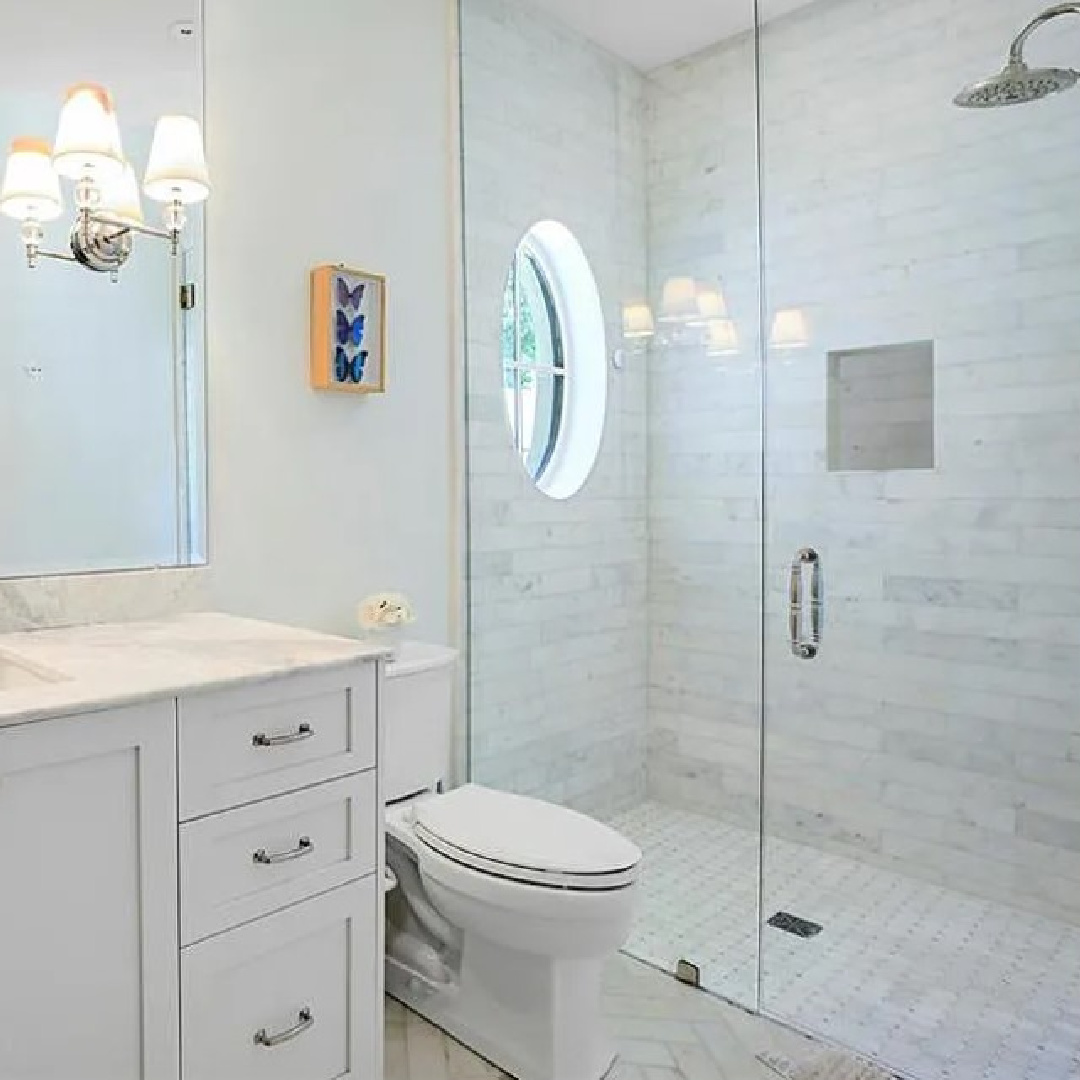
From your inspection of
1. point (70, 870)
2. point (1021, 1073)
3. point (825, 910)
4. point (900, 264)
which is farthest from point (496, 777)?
point (900, 264)

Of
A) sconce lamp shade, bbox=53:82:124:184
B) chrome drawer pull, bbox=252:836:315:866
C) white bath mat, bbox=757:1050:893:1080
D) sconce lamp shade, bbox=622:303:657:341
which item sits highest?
sconce lamp shade, bbox=53:82:124:184

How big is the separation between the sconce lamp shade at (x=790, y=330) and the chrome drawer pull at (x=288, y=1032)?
219cm

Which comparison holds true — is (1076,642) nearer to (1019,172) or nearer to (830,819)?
(830,819)

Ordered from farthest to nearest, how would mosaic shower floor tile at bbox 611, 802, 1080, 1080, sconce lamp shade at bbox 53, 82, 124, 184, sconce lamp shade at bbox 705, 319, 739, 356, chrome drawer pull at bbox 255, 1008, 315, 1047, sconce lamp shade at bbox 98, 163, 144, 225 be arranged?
sconce lamp shade at bbox 705, 319, 739, 356
mosaic shower floor tile at bbox 611, 802, 1080, 1080
sconce lamp shade at bbox 98, 163, 144, 225
sconce lamp shade at bbox 53, 82, 124, 184
chrome drawer pull at bbox 255, 1008, 315, 1047

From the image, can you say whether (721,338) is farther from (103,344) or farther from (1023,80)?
(103,344)

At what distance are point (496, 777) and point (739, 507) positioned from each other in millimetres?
1103

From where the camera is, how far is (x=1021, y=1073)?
1.84 metres

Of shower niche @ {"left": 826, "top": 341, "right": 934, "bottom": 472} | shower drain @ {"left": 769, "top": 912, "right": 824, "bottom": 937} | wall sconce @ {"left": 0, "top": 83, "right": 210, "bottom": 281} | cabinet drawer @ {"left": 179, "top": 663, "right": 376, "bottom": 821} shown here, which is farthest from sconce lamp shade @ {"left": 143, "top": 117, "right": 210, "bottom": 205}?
shower drain @ {"left": 769, "top": 912, "right": 824, "bottom": 937}

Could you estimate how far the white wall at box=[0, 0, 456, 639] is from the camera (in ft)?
6.57

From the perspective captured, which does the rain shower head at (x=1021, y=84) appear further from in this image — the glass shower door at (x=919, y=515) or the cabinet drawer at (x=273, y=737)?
the cabinet drawer at (x=273, y=737)

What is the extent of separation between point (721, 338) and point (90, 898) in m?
2.35

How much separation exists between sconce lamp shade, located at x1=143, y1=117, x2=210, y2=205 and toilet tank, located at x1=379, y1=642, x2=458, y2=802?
1.03m

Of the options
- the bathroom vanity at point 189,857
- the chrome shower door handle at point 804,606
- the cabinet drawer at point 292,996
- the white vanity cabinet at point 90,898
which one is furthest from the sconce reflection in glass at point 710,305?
the white vanity cabinet at point 90,898

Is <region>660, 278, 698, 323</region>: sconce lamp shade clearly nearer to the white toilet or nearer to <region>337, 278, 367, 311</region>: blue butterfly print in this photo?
<region>337, 278, 367, 311</region>: blue butterfly print
